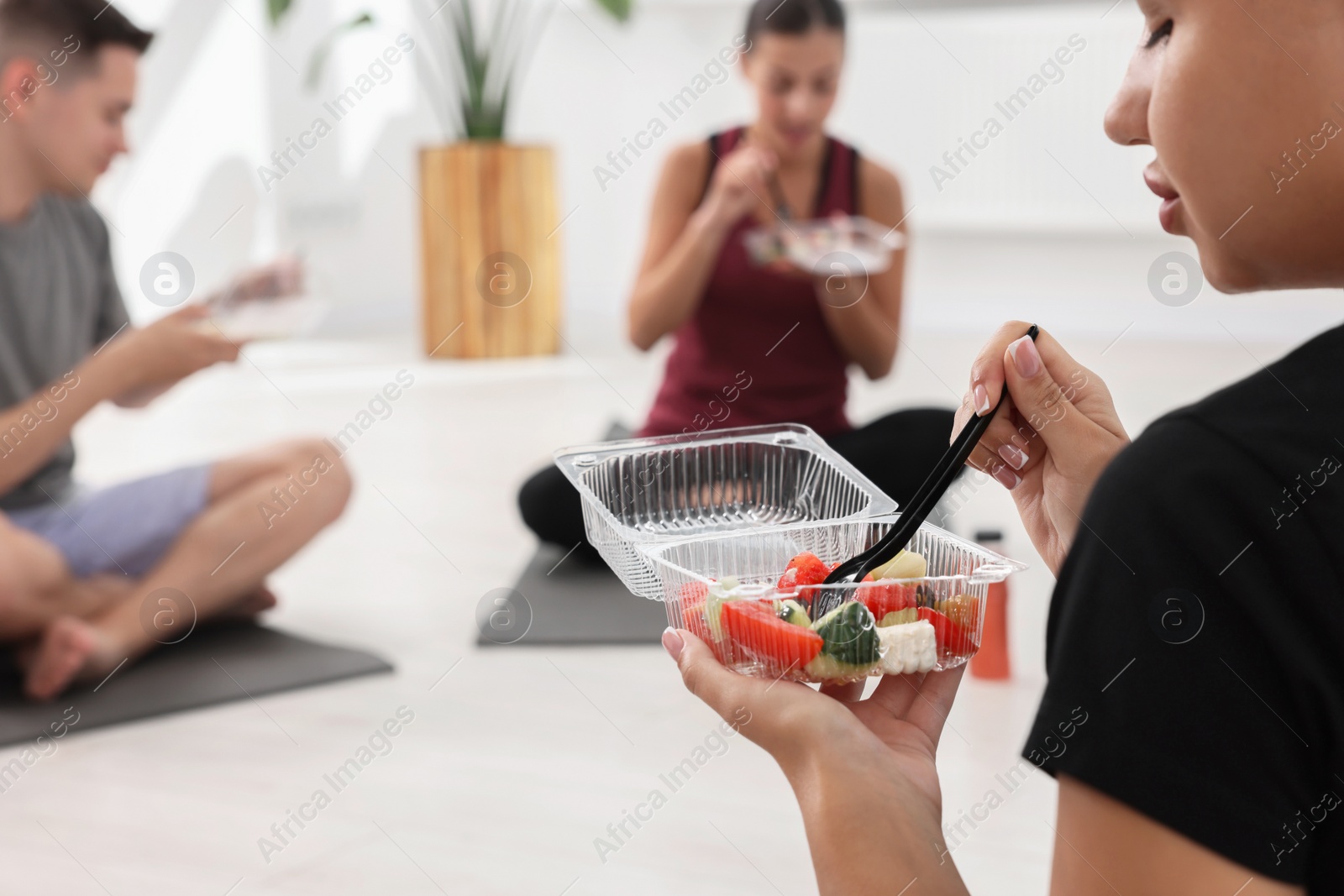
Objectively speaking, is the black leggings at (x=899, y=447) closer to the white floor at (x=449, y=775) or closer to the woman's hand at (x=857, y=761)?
the white floor at (x=449, y=775)

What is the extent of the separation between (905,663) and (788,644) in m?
0.07

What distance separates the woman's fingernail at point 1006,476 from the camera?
2.52 ft

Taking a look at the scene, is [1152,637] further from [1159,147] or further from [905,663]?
[905,663]

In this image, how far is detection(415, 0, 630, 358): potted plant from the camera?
4066mm

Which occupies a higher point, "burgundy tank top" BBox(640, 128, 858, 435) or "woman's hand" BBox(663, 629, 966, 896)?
"woman's hand" BBox(663, 629, 966, 896)

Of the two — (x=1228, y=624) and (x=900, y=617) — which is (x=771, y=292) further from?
(x=1228, y=624)

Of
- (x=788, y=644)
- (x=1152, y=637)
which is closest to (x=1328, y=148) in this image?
(x=1152, y=637)

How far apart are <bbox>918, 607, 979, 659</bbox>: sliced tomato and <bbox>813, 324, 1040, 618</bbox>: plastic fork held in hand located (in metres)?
0.04

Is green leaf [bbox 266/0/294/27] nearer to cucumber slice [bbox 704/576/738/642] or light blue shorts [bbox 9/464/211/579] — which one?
light blue shorts [bbox 9/464/211/579]

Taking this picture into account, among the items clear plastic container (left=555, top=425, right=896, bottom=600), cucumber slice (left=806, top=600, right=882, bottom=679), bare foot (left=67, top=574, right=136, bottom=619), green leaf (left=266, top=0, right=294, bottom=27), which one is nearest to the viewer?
cucumber slice (left=806, top=600, right=882, bottom=679)

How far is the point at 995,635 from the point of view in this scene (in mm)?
1688

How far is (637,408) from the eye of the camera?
135 inches

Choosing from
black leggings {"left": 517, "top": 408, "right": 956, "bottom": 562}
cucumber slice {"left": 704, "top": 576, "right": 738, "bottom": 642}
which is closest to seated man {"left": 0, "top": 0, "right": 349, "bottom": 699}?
black leggings {"left": 517, "top": 408, "right": 956, "bottom": 562}

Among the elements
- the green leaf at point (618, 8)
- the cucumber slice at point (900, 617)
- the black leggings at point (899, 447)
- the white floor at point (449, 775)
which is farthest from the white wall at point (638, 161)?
the cucumber slice at point (900, 617)
